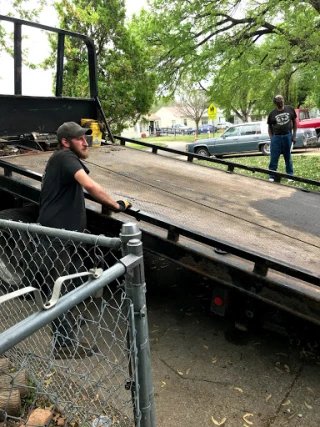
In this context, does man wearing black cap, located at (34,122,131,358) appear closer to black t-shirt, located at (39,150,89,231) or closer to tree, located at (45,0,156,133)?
black t-shirt, located at (39,150,89,231)

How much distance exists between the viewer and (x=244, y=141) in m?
16.8

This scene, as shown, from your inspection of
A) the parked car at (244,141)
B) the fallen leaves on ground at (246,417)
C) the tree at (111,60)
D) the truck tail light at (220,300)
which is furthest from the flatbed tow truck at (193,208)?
the parked car at (244,141)

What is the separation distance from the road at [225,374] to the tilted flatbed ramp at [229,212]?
28.4 inches

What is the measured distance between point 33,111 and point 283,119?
182 inches

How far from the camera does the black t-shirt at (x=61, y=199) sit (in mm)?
3062

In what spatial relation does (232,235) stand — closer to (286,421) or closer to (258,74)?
(286,421)

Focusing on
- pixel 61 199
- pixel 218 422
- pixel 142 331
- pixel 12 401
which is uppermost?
pixel 61 199

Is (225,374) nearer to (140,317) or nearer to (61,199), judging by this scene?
(140,317)

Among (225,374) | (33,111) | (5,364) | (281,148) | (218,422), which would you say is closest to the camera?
(218,422)

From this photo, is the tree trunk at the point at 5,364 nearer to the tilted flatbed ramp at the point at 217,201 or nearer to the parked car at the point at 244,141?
the tilted flatbed ramp at the point at 217,201

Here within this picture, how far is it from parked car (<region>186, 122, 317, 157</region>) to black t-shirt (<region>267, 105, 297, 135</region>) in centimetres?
959

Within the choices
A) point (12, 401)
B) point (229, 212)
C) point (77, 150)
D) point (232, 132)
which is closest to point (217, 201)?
point (229, 212)

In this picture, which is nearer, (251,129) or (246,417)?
(246,417)

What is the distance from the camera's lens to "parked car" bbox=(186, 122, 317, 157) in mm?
16672
